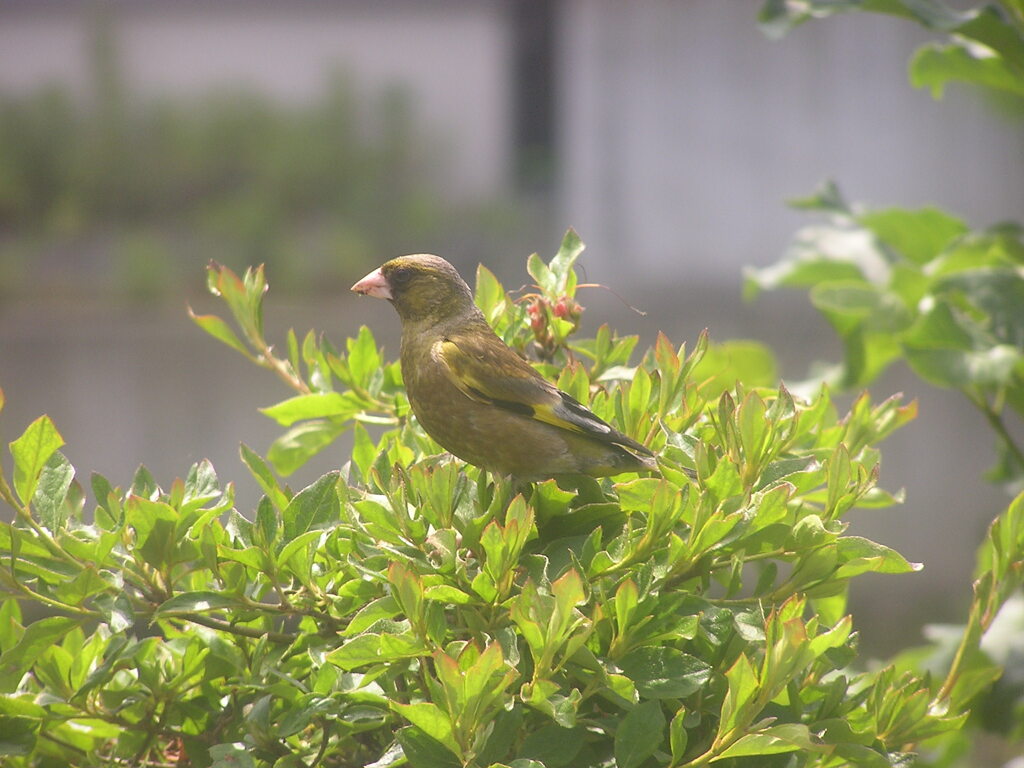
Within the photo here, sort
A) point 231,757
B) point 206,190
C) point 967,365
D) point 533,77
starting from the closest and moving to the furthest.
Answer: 1. point 231,757
2. point 967,365
3. point 206,190
4. point 533,77

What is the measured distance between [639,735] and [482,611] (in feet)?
0.52

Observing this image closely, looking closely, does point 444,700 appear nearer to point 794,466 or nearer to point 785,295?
point 794,466

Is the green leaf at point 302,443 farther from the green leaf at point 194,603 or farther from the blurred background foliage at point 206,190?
the blurred background foliage at point 206,190

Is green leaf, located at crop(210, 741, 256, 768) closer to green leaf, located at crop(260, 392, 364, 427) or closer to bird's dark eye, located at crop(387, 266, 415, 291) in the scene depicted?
green leaf, located at crop(260, 392, 364, 427)

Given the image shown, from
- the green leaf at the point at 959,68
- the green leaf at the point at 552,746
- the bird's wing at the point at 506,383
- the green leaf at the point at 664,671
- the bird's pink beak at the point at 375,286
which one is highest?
the green leaf at the point at 959,68

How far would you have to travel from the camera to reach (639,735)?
89 centimetres

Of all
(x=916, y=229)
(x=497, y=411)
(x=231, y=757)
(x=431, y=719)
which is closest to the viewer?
(x=431, y=719)

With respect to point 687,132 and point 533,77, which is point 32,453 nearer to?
point 687,132

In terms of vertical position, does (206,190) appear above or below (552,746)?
below

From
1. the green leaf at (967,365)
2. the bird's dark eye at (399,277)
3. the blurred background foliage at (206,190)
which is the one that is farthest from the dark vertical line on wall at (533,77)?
the bird's dark eye at (399,277)

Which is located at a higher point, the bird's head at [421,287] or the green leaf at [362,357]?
the bird's head at [421,287]

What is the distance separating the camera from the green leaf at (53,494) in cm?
100

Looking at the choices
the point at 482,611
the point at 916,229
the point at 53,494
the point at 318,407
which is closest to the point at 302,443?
the point at 318,407

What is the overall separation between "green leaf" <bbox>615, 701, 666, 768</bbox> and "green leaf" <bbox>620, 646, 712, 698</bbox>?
1cm
